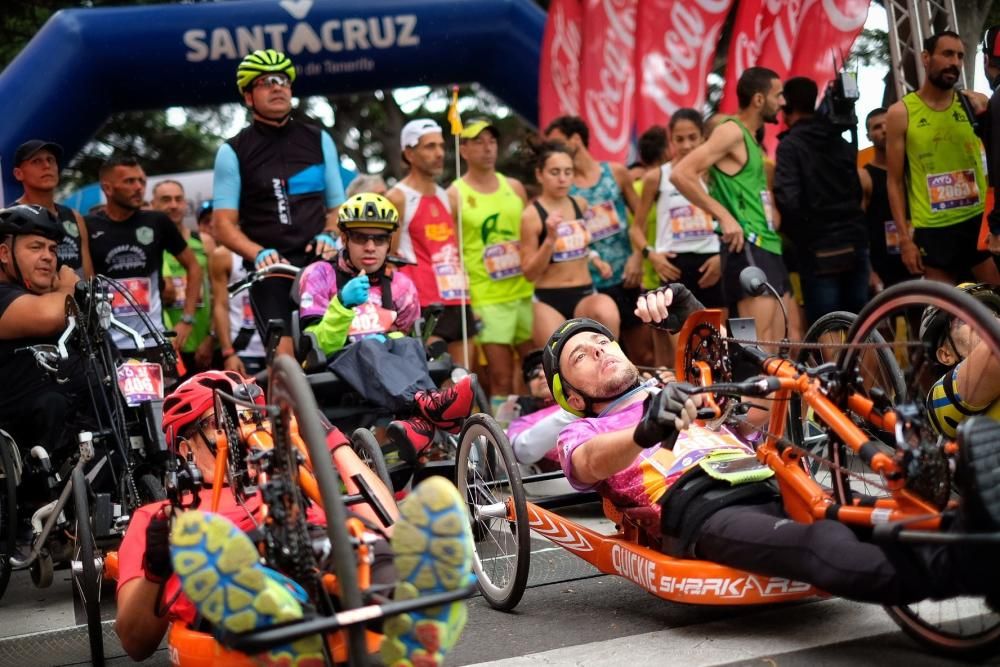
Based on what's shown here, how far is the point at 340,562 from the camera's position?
3031 millimetres

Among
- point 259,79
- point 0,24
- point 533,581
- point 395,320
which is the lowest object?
point 533,581

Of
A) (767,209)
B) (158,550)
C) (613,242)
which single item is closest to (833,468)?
(158,550)

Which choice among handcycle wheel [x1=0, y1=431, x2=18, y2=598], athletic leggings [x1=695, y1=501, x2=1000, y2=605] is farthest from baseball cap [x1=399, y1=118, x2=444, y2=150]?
athletic leggings [x1=695, y1=501, x2=1000, y2=605]

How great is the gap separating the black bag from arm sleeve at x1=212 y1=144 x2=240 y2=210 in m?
1.66

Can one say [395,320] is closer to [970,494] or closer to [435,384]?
[435,384]

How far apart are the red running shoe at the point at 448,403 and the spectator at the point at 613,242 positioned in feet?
9.88

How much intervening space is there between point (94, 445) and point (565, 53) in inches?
264

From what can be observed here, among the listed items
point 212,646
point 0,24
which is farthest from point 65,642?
point 0,24

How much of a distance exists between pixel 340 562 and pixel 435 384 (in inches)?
124

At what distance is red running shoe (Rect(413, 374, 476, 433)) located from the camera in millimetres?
5688

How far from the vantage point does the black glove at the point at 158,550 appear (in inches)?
138

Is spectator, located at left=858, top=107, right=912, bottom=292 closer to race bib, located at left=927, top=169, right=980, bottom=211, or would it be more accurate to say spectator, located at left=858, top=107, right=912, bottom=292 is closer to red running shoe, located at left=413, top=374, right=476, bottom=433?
race bib, located at left=927, top=169, right=980, bottom=211

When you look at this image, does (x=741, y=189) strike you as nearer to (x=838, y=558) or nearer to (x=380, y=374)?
(x=380, y=374)

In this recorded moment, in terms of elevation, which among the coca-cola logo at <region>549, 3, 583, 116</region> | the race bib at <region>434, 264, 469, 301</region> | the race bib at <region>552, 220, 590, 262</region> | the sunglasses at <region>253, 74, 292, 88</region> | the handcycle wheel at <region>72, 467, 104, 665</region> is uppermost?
the coca-cola logo at <region>549, 3, 583, 116</region>
